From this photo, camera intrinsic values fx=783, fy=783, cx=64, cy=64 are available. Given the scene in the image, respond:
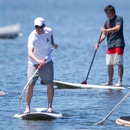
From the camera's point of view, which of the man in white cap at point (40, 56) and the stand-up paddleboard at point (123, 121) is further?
the man in white cap at point (40, 56)

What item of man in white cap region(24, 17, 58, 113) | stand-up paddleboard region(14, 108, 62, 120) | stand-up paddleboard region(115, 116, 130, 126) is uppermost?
man in white cap region(24, 17, 58, 113)

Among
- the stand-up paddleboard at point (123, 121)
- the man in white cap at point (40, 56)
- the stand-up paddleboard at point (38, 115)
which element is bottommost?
the stand-up paddleboard at point (123, 121)

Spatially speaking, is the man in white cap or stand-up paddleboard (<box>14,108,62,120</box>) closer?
stand-up paddleboard (<box>14,108,62,120</box>)

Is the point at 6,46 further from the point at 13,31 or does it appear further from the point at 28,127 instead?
the point at 28,127

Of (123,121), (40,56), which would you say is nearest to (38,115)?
(40,56)

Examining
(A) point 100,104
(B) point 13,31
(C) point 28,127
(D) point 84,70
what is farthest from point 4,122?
(B) point 13,31

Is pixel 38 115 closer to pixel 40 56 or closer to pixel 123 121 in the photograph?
pixel 40 56

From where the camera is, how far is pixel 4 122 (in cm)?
1314

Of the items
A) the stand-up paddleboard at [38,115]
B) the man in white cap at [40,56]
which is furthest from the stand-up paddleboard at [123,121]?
the man in white cap at [40,56]

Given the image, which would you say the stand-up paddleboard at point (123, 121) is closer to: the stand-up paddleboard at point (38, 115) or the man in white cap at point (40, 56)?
→ the stand-up paddleboard at point (38, 115)

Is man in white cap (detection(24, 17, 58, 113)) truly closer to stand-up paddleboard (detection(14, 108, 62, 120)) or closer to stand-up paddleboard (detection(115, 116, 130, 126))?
stand-up paddleboard (detection(14, 108, 62, 120))

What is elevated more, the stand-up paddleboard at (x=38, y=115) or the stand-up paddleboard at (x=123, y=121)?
the stand-up paddleboard at (x=38, y=115)

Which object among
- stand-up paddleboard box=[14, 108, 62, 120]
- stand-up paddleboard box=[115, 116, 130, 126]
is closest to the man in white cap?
stand-up paddleboard box=[14, 108, 62, 120]

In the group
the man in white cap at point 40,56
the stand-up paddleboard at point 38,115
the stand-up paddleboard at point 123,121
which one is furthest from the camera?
the man in white cap at point 40,56
